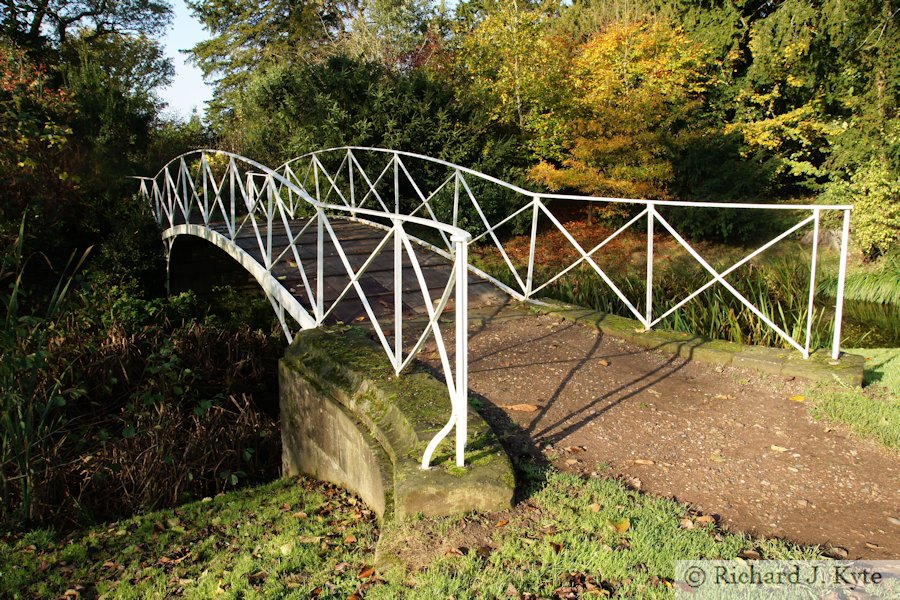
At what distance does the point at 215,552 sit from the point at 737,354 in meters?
3.78

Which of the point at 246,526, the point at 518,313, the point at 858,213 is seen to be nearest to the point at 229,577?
the point at 246,526

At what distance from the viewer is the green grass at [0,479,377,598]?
3.09 meters

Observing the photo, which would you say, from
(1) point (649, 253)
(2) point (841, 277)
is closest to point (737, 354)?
(2) point (841, 277)

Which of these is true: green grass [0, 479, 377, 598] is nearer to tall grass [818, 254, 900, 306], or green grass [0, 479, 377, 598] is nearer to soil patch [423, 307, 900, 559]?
soil patch [423, 307, 900, 559]

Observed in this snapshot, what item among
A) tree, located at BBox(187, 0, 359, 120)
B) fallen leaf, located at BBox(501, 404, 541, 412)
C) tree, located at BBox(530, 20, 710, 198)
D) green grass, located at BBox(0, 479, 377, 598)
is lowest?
green grass, located at BBox(0, 479, 377, 598)

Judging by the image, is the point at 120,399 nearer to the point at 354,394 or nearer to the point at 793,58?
the point at 354,394

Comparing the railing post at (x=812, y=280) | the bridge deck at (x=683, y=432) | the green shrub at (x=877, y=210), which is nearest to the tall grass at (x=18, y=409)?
the bridge deck at (x=683, y=432)

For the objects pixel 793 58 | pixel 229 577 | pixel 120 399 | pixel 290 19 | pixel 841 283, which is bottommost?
pixel 120 399

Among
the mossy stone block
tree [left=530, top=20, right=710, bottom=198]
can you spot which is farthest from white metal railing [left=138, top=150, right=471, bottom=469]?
tree [left=530, top=20, right=710, bottom=198]

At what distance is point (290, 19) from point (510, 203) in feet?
53.8

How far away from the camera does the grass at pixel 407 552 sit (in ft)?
8.76

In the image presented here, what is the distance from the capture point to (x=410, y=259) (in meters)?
4.84

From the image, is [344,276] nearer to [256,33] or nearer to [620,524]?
[620,524]

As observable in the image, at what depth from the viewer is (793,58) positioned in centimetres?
1378
